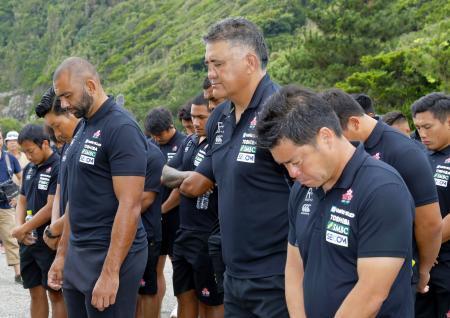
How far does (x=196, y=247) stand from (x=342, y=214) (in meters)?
2.96

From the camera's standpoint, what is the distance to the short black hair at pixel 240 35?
357 centimetres

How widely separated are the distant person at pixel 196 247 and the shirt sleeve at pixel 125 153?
127cm

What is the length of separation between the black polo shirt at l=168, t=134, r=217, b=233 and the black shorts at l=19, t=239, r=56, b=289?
123 cm

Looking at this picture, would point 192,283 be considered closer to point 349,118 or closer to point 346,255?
point 349,118

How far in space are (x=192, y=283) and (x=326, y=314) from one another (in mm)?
3019

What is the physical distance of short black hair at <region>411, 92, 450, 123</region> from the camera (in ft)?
15.2

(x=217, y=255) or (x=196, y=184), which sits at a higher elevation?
(x=196, y=184)

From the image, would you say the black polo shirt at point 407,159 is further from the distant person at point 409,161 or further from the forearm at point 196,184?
the forearm at point 196,184

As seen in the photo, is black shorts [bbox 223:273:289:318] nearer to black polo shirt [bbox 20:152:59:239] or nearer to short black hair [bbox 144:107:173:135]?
black polo shirt [bbox 20:152:59:239]

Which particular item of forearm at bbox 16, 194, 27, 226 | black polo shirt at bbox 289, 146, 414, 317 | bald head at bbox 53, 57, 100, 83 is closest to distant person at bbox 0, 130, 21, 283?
forearm at bbox 16, 194, 27, 226

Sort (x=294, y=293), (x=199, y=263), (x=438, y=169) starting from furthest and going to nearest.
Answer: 1. (x=199, y=263)
2. (x=438, y=169)
3. (x=294, y=293)

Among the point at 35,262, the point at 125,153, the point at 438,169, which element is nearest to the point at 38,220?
the point at 35,262

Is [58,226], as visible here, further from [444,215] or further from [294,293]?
[444,215]

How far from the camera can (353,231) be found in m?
2.58
